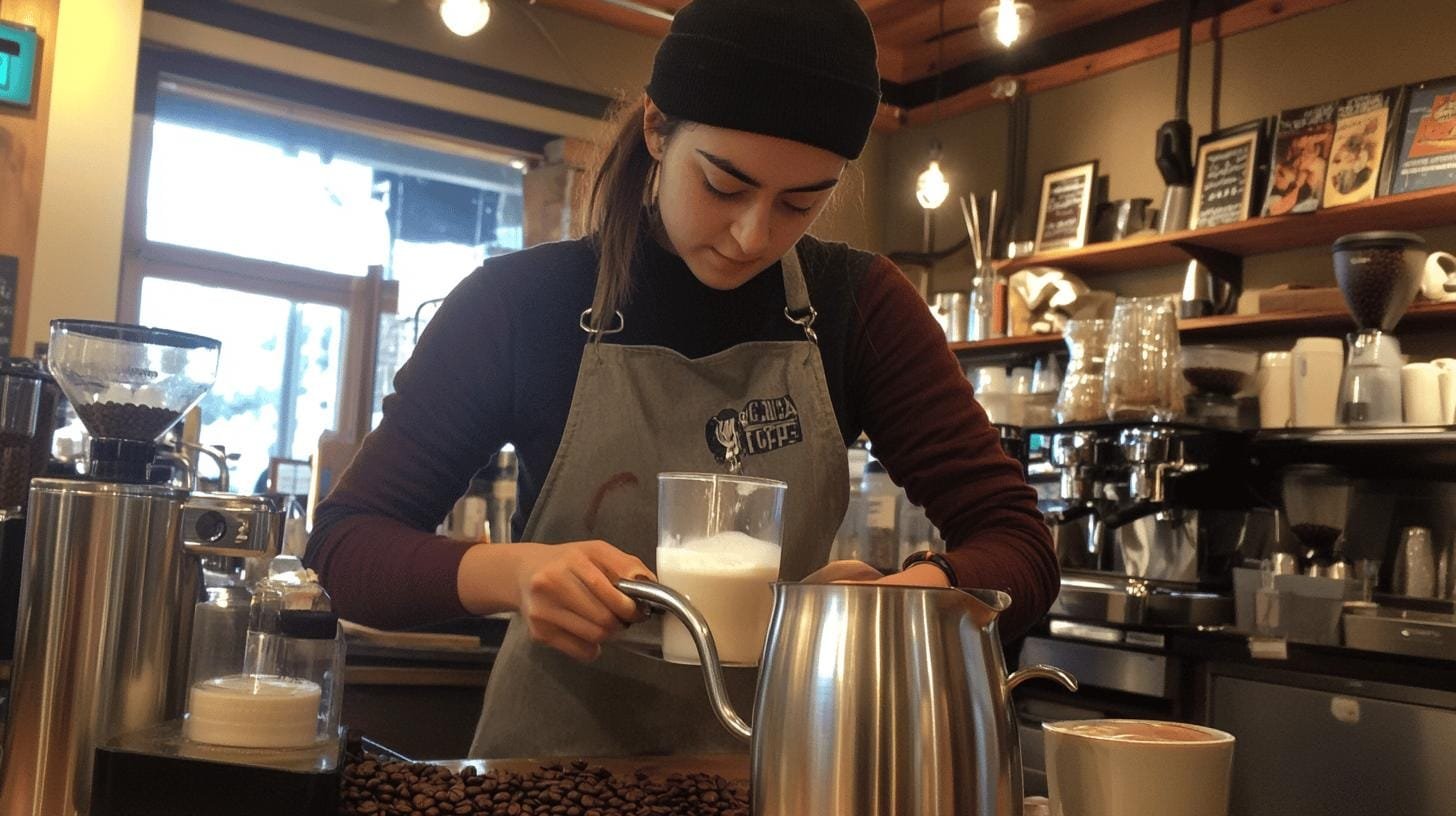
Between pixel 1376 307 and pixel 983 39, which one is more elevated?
pixel 983 39

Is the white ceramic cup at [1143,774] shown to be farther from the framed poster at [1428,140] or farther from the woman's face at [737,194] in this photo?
the framed poster at [1428,140]

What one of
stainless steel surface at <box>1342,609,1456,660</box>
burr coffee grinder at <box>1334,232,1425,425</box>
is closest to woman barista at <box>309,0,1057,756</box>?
stainless steel surface at <box>1342,609,1456,660</box>

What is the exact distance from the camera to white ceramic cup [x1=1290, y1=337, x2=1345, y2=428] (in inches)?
127

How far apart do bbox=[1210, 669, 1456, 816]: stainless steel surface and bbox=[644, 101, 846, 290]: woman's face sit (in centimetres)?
171

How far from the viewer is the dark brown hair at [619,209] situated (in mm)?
1446

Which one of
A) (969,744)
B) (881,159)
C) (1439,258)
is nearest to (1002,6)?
(1439,258)

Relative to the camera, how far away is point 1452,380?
2941 millimetres

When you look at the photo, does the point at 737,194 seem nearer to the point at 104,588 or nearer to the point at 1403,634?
the point at 104,588

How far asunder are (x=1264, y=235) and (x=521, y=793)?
3.27 m

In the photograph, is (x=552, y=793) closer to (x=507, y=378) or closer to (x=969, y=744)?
(x=969, y=744)

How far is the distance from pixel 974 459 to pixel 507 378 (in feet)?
1.70

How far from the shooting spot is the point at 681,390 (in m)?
1.46

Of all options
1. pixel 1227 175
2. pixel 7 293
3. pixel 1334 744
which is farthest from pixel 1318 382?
pixel 7 293

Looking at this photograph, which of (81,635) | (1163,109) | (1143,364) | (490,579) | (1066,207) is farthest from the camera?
(1066,207)
